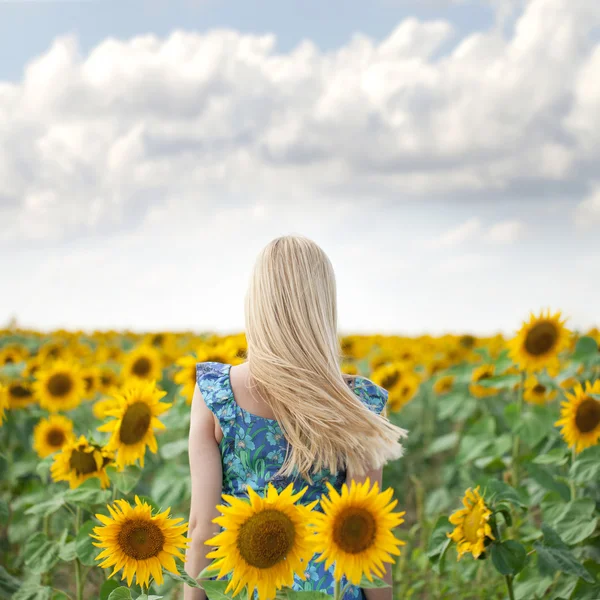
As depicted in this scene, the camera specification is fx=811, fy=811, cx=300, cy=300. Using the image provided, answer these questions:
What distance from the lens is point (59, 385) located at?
229 inches

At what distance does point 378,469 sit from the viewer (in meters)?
2.55

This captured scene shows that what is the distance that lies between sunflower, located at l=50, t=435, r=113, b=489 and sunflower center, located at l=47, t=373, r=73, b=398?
2.51m

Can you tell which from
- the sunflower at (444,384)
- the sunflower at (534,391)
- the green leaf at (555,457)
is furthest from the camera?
the sunflower at (444,384)

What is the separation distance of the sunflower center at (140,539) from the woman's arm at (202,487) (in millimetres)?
368

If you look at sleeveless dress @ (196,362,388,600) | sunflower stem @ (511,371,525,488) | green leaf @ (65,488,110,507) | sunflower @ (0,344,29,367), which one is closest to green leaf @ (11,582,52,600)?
green leaf @ (65,488,110,507)

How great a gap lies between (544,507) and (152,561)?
224cm

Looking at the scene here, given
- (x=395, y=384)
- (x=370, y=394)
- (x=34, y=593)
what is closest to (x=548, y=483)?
(x=370, y=394)

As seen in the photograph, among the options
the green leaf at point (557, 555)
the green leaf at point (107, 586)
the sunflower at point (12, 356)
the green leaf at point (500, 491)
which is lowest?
the green leaf at point (107, 586)

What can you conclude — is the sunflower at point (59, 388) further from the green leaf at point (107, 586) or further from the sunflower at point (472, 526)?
the sunflower at point (472, 526)

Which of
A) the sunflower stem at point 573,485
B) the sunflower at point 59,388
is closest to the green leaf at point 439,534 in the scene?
the sunflower stem at point 573,485

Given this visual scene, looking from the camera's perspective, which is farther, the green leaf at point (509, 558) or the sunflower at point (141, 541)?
the green leaf at point (509, 558)

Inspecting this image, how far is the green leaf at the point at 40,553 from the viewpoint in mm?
3322

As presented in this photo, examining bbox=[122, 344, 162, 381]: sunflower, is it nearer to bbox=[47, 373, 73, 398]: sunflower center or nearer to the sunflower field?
the sunflower field

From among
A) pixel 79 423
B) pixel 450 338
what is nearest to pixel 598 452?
pixel 79 423
